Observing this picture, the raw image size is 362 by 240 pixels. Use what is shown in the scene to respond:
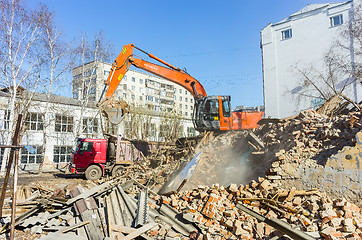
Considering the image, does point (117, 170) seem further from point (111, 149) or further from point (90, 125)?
point (90, 125)

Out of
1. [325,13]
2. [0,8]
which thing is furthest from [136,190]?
[325,13]

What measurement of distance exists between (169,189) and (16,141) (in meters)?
4.65

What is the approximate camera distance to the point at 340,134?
7336 millimetres

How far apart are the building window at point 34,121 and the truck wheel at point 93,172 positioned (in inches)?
412

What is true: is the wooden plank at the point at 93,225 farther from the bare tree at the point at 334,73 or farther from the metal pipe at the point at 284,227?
the bare tree at the point at 334,73

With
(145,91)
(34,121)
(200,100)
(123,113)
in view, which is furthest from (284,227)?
(145,91)

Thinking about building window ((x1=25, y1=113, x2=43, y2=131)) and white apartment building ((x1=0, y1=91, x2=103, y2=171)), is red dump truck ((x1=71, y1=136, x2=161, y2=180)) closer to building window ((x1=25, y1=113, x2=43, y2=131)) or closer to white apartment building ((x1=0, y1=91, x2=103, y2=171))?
white apartment building ((x1=0, y1=91, x2=103, y2=171))

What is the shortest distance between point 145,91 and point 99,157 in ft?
Result: 137

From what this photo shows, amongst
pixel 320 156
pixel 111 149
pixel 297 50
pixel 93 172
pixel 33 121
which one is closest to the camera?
pixel 320 156

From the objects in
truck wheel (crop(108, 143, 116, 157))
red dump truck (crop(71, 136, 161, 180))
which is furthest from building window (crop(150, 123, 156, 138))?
truck wheel (crop(108, 143, 116, 157))

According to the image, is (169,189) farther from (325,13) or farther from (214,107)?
(325,13)

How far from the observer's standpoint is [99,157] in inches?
529

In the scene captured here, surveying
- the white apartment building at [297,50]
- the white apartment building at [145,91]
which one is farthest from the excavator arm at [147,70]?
the white apartment building at [297,50]

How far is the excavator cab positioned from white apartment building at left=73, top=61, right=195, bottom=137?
12.1 metres
